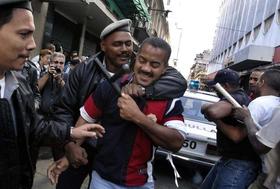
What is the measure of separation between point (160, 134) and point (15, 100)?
0.87 metres

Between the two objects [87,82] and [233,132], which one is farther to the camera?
[233,132]

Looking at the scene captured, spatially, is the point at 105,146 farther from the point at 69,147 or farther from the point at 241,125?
the point at 241,125

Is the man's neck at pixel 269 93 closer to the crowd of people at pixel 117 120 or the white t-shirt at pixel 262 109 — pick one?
the crowd of people at pixel 117 120

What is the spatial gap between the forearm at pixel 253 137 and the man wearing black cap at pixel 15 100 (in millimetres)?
1524

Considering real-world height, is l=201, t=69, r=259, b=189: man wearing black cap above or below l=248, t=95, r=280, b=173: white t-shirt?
below

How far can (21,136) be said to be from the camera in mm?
1979

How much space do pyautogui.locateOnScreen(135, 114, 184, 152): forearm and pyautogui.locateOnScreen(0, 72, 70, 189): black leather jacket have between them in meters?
0.45

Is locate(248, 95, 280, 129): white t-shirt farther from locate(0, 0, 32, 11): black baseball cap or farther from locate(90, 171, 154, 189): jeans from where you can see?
locate(0, 0, 32, 11): black baseball cap

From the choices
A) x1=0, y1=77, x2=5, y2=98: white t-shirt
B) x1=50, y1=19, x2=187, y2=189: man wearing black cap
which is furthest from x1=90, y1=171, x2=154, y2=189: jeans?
x1=0, y1=77, x2=5, y2=98: white t-shirt

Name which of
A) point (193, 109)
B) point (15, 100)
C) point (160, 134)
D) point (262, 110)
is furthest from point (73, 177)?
point (193, 109)

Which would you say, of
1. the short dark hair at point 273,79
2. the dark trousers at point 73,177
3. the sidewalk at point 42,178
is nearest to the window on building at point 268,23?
the sidewalk at point 42,178

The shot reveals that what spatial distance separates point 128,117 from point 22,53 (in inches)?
28.4

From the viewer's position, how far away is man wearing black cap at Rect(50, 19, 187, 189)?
2668 millimetres

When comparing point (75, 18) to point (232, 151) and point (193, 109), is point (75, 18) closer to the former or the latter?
point (193, 109)
